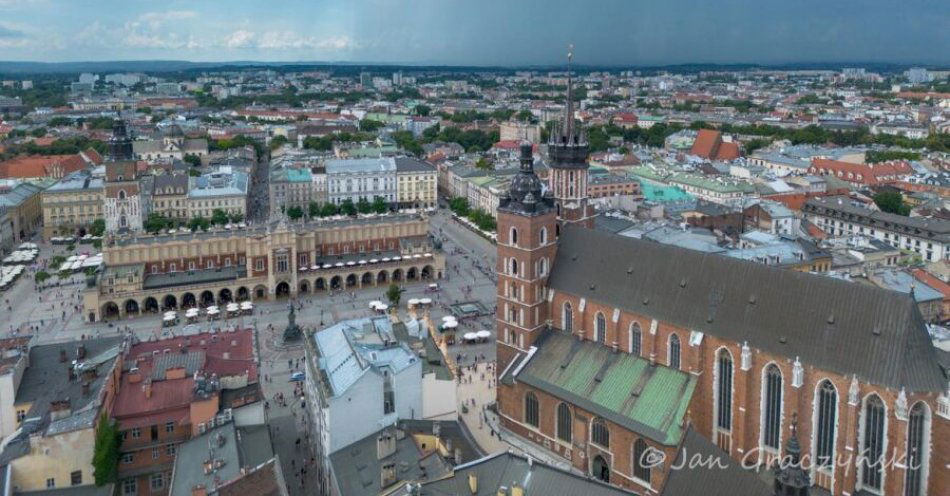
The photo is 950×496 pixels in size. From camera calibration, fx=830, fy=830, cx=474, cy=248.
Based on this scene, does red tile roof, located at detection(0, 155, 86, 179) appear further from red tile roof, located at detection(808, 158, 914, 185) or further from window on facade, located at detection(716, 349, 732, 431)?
window on facade, located at detection(716, 349, 732, 431)

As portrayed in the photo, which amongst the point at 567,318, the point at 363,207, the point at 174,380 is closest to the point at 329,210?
the point at 363,207

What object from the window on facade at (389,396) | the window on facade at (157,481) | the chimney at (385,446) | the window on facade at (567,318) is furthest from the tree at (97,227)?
the chimney at (385,446)

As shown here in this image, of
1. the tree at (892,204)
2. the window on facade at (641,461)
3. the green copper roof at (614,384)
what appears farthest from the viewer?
the tree at (892,204)

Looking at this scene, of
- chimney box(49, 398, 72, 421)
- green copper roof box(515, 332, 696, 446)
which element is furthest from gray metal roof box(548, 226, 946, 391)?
chimney box(49, 398, 72, 421)

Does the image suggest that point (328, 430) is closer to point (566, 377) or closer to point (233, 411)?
point (233, 411)

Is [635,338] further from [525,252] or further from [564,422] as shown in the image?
[525,252]

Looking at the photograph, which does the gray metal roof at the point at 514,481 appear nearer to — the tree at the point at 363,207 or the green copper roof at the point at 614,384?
the green copper roof at the point at 614,384
